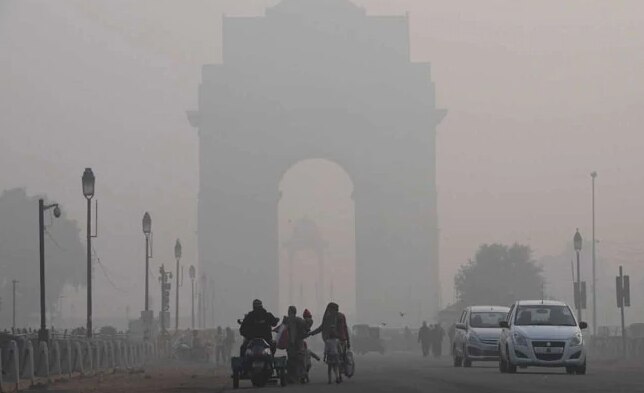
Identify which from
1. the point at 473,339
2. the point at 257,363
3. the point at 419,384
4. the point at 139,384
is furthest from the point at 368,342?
the point at 257,363

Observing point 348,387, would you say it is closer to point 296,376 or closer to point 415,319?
point 296,376

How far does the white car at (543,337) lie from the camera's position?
36.3 meters

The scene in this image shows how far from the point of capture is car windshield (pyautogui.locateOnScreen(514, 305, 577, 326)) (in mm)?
37375

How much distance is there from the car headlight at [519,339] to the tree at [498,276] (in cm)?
10476

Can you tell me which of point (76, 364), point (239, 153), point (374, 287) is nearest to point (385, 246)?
point (374, 287)

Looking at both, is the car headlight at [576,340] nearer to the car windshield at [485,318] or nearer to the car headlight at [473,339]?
the car headlight at [473,339]

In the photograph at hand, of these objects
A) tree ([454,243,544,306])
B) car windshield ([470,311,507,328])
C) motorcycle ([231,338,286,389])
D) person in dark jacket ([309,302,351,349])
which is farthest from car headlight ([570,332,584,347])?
tree ([454,243,544,306])

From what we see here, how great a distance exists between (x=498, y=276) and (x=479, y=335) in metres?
104

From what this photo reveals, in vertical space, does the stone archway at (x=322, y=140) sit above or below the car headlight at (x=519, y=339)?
above

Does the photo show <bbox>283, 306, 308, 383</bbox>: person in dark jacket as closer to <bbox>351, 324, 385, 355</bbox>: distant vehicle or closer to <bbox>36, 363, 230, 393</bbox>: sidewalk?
<bbox>36, 363, 230, 393</bbox>: sidewalk

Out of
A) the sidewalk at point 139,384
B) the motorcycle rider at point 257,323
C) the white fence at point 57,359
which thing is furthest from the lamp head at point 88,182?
the motorcycle rider at point 257,323

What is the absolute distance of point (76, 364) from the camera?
4281 cm

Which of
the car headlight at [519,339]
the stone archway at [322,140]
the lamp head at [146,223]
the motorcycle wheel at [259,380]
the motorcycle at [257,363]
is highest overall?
the stone archway at [322,140]

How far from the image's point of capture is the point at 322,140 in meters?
129
